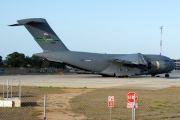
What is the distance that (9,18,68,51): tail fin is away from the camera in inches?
2055

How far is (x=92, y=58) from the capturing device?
183 feet

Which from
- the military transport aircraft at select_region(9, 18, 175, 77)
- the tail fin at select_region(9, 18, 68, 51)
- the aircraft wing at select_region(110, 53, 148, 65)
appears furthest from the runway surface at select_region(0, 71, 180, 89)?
the tail fin at select_region(9, 18, 68, 51)

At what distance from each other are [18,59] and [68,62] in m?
82.2

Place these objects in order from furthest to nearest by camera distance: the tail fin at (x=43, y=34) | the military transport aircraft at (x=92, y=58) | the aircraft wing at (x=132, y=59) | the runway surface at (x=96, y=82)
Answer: the aircraft wing at (x=132, y=59) → the military transport aircraft at (x=92, y=58) → the tail fin at (x=43, y=34) → the runway surface at (x=96, y=82)

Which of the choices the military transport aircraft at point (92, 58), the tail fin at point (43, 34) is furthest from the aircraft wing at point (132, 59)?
the tail fin at point (43, 34)

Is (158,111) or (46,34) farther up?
(46,34)

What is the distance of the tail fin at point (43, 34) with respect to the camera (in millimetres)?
52203

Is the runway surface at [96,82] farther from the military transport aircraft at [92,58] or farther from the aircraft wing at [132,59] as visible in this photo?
the aircraft wing at [132,59]

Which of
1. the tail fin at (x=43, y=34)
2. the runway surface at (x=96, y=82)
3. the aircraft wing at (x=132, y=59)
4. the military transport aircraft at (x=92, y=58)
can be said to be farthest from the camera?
the aircraft wing at (x=132, y=59)

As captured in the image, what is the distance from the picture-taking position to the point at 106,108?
1758 cm

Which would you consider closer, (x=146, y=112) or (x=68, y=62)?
(x=146, y=112)

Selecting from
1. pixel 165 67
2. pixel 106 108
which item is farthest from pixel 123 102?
pixel 165 67

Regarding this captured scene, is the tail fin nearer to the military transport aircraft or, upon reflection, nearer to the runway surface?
the military transport aircraft

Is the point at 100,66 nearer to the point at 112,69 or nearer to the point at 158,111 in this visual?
the point at 112,69
